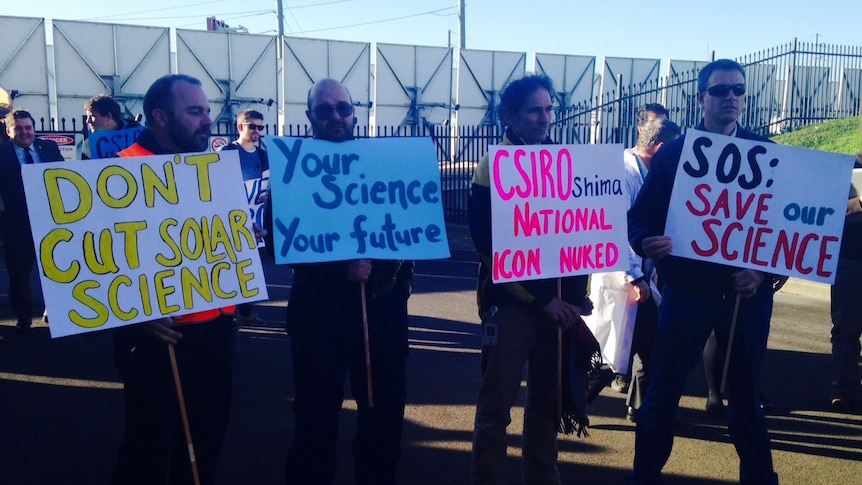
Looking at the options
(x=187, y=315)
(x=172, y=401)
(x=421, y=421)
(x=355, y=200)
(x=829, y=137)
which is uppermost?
(x=829, y=137)

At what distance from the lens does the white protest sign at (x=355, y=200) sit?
11.2ft

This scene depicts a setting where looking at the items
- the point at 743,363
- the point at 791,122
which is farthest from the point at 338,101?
the point at 791,122

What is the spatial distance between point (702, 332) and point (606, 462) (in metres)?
1.16

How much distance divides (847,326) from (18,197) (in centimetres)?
689

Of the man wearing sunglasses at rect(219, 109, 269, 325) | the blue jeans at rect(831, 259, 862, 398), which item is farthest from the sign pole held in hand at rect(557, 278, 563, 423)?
the man wearing sunglasses at rect(219, 109, 269, 325)

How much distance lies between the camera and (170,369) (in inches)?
119

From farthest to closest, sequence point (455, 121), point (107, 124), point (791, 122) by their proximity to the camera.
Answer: point (455, 121) < point (791, 122) < point (107, 124)

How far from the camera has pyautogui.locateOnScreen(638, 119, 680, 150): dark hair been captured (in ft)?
17.1

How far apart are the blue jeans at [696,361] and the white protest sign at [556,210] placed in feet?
1.27

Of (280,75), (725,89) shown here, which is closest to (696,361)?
(725,89)

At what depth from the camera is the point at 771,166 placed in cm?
367

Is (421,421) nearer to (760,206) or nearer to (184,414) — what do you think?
(184,414)

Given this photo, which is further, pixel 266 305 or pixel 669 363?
pixel 266 305

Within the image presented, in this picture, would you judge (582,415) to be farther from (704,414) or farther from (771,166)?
(704,414)
